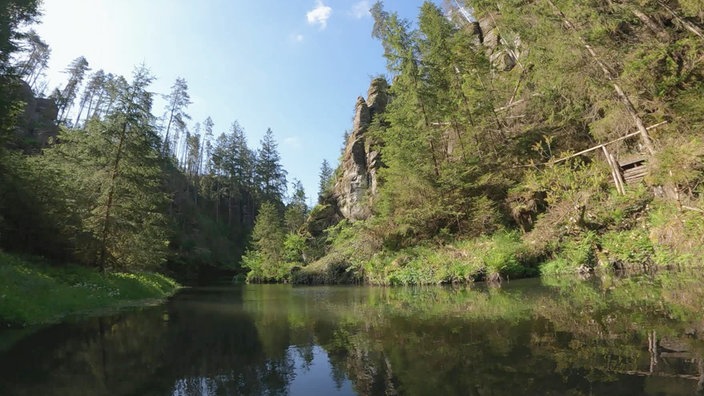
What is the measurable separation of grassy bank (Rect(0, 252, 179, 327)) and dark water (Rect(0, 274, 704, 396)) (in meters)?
1.73

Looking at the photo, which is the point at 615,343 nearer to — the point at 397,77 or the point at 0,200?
the point at 0,200

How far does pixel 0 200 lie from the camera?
15.9 m

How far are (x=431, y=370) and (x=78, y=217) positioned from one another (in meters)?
18.8

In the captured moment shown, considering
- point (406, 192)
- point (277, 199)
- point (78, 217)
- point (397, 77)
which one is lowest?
point (78, 217)

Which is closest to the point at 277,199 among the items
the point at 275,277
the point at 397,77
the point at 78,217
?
the point at 275,277

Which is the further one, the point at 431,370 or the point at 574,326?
the point at 574,326

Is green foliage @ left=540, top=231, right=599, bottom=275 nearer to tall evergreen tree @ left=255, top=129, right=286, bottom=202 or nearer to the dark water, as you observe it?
the dark water

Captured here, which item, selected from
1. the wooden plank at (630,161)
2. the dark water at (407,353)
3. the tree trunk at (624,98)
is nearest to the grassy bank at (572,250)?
the tree trunk at (624,98)

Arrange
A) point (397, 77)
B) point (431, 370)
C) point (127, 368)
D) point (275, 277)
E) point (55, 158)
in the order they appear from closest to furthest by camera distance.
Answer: point (431, 370) < point (127, 368) < point (55, 158) < point (397, 77) < point (275, 277)

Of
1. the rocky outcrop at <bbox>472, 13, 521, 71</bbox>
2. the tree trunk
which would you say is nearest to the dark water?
the tree trunk

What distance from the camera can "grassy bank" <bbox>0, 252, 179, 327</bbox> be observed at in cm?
929

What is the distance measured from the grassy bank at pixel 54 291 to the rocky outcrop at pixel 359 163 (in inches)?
1020

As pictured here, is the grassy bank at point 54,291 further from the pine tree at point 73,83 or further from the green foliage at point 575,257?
the pine tree at point 73,83

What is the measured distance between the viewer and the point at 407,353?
198 inches
